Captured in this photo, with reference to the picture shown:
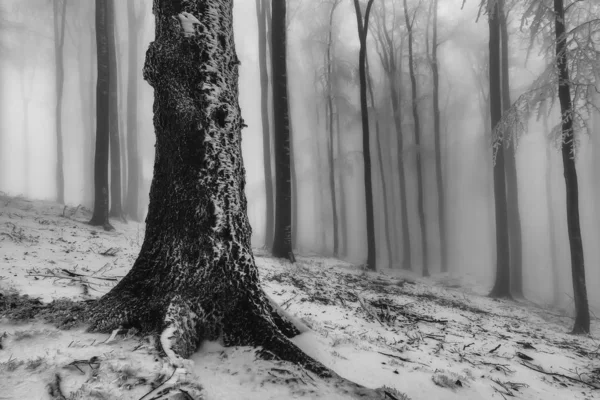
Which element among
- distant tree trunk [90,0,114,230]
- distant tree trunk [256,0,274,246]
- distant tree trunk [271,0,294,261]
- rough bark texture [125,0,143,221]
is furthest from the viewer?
rough bark texture [125,0,143,221]

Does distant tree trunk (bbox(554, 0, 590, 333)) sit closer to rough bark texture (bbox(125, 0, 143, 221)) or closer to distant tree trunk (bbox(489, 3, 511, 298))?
distant tree trunk (bbox(489, 3, 511, 298))

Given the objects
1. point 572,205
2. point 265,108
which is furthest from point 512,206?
point 265,108

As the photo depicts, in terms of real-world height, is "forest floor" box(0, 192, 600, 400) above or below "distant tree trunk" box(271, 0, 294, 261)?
below

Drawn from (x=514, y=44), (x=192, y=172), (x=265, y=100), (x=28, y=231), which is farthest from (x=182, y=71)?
(x=514, y=44)

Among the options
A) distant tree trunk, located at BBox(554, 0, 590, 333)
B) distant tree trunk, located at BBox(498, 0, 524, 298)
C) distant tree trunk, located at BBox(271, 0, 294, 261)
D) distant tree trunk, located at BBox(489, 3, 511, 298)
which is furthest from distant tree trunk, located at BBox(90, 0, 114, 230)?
distant tree trunk, located at BBox(498, 0, 524, 298)

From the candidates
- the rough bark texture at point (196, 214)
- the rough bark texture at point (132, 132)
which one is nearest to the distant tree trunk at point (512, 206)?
the rough bark texture at point (196, 214)

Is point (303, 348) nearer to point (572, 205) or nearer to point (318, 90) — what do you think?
point (572, 205)

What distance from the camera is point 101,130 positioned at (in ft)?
26.2

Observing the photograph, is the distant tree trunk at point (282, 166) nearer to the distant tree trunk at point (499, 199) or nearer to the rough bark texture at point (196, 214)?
the rough bark texture at point (196, 214)

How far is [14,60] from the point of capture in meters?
19.7

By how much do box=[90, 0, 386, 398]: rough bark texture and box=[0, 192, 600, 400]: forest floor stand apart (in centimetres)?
20

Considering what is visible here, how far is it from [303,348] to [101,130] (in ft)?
26.8

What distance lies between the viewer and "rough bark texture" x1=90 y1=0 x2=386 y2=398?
83.8 inches

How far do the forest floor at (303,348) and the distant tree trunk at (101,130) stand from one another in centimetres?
144
